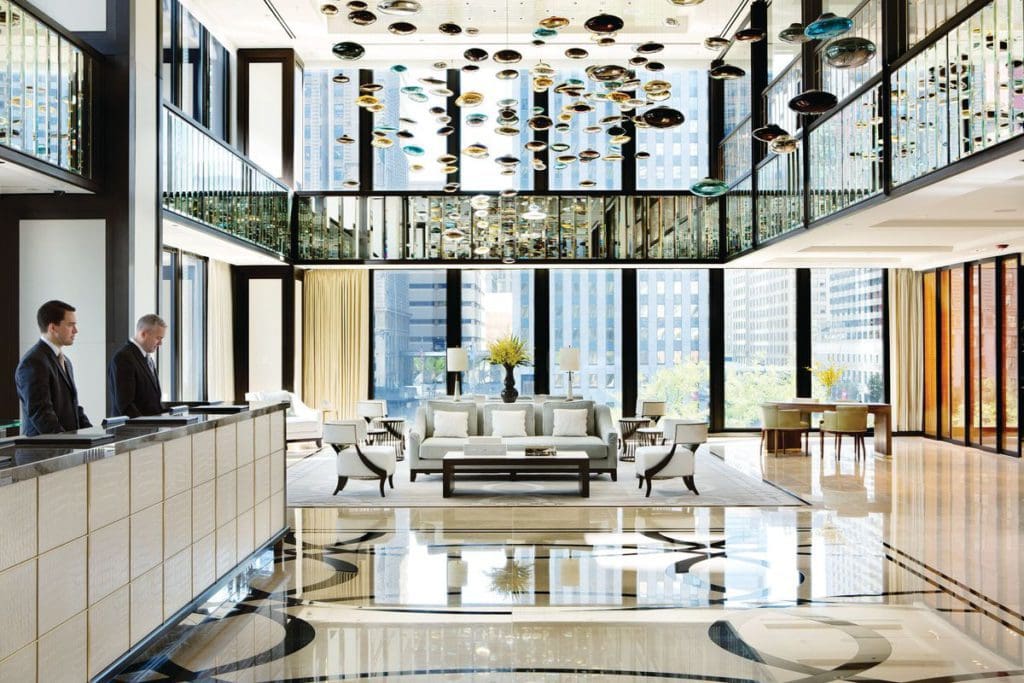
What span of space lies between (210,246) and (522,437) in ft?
15.2

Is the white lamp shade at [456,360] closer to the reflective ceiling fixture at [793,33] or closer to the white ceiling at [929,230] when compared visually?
the white ceiling at [929,230]

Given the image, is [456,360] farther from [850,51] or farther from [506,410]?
[850,51]

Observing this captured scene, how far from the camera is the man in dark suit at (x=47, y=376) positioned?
4.45 metres

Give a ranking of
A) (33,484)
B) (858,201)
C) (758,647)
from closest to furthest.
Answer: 1. (33,484)
2. (758,647)
3. (858,201)

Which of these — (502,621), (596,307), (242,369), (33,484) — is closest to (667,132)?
(596,307)

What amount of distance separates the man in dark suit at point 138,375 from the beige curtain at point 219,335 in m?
7.14

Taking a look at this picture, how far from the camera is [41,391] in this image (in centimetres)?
451

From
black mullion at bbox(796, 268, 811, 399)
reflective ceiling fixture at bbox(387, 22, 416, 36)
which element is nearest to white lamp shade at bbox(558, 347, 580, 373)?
black mullion at bbox(796, 268, 811, 399)

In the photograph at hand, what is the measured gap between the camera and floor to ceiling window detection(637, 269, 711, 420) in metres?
14.8

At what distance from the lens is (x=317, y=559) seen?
607 cm

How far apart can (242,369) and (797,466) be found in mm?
8341

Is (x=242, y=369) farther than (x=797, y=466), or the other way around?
(x=242, y=369)

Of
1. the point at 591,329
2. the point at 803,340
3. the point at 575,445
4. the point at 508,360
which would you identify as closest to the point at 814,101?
the point at 575,445

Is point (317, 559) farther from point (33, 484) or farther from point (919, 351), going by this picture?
point (919, 351)
